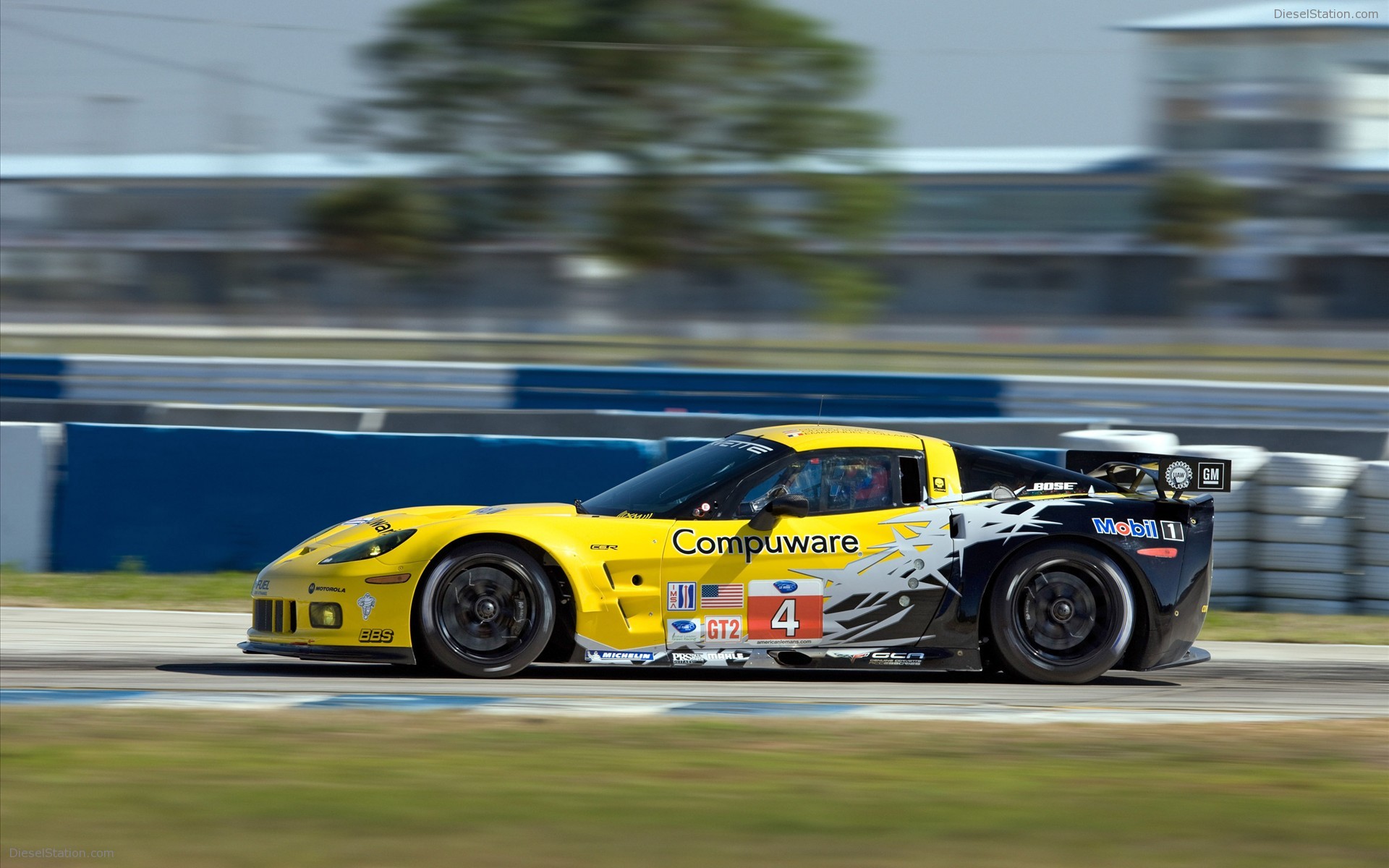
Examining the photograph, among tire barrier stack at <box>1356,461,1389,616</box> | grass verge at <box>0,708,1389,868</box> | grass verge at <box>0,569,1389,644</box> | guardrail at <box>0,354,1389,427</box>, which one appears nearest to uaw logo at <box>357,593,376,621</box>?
grass verge at <box>0,708,1389,868</box>

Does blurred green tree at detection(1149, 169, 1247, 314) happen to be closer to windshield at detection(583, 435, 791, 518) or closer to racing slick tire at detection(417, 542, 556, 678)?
windshield at detection(583, 435, 791, 518)

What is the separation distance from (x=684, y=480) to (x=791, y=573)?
2.23 ft

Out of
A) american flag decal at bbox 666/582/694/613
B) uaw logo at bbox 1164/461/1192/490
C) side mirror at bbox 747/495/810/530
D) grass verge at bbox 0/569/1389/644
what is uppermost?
uaw logo at bbox 1164/461/1192/490

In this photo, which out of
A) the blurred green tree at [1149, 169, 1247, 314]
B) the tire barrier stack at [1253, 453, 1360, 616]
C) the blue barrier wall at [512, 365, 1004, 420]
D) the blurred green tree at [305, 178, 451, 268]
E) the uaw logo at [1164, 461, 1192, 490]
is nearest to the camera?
the uaw logo at [1164, 461, 1192, 490]

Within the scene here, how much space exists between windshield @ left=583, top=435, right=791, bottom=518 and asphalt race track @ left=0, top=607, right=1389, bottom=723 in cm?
75

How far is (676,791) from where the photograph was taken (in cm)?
432

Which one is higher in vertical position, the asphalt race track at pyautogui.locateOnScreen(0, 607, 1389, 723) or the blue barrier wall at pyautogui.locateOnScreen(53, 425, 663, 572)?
the blue barrier wall at pyautogui.locateOnScreen(53, 425, 663, 572)

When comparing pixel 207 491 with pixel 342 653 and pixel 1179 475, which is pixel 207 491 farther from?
pixel 1179 475

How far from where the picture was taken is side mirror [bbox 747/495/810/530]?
20.4 feet

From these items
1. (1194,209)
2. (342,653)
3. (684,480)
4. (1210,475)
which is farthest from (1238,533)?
(1194,209)

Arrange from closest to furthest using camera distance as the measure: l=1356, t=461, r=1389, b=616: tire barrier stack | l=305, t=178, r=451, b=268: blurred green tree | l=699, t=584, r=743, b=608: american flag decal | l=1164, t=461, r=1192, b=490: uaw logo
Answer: l=699, t=584, r=743, b=608: american flag decal
l=1164, t=461, r=1192, b=490: uaw logo
l=1356, t=461, r=1389, b=616: tire barrier stack
l=305, t=178, r=451, b=268: blurred green tree

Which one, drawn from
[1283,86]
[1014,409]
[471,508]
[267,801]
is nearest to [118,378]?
[1014,409]

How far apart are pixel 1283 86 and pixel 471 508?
1035 inches

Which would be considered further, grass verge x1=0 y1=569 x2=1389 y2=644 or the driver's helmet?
grass verge x1=0 y1=569 x2=1389 y2=644
